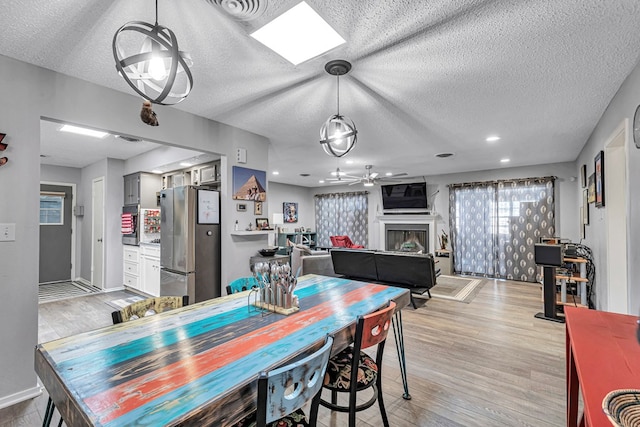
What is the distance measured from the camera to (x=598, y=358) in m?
1.11

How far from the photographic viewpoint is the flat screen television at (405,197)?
760cm

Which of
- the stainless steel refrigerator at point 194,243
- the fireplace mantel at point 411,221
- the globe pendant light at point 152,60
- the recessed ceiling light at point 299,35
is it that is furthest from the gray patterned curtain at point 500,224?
the globe pendant light at point 152,60

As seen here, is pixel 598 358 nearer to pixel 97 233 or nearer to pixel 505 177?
pixel 505 177

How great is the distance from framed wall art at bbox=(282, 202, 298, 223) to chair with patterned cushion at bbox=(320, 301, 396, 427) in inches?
295

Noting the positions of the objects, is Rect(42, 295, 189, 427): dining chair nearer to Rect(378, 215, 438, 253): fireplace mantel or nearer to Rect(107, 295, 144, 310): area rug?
Rect(107, 295, 144, 310): area rug

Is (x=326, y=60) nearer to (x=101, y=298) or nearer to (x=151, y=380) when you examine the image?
(x=151, y=380)

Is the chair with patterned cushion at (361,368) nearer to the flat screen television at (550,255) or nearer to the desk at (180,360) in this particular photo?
the desk at (180,360)

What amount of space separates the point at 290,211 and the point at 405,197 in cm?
353

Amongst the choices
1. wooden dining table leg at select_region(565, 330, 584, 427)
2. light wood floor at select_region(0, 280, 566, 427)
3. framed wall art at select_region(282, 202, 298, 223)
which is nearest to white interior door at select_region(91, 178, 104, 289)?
light wood floor at select_region(0, 280, 566, 427)

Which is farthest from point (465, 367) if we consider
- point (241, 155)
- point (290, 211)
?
point (290, 211)

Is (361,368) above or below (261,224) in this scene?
below

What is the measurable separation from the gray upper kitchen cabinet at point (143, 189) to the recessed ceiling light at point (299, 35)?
4507mm

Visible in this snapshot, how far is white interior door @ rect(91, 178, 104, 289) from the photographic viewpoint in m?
5.69

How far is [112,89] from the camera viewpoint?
8.61ft
